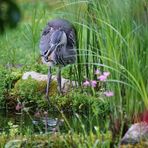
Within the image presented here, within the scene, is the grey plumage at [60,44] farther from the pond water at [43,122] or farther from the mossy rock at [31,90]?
the pond water at [43,122]

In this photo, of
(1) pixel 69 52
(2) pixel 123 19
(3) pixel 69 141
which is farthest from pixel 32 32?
(3) pixel 69 141

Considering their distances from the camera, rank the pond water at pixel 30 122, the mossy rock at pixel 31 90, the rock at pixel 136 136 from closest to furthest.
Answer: the rock at pixel 136 136 < the pond water at pixel 30 122 < the mossy rock at pixel 31 90

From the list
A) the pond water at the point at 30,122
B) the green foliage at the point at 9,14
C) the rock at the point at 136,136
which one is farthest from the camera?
the pond water at the point at 30,122

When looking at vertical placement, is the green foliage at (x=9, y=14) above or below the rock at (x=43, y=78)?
above

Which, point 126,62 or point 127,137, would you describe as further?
point 126,62

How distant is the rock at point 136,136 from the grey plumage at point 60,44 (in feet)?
8.10

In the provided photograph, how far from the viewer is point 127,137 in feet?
15.2

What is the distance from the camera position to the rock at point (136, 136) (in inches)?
181

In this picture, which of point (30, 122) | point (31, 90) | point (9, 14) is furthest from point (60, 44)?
point (9, 14)

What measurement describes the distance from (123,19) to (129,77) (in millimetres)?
612

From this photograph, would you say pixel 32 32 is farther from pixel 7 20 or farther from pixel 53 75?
pixel 7 20

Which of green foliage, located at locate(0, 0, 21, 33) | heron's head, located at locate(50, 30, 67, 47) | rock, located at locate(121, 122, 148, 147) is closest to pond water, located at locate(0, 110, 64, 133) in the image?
heron's head, located at locate(50, 30, 67, 47)

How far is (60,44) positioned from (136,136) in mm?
2690

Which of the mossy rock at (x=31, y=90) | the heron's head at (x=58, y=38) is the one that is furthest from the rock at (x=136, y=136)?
the mossy rock at (x=31, y=90)
